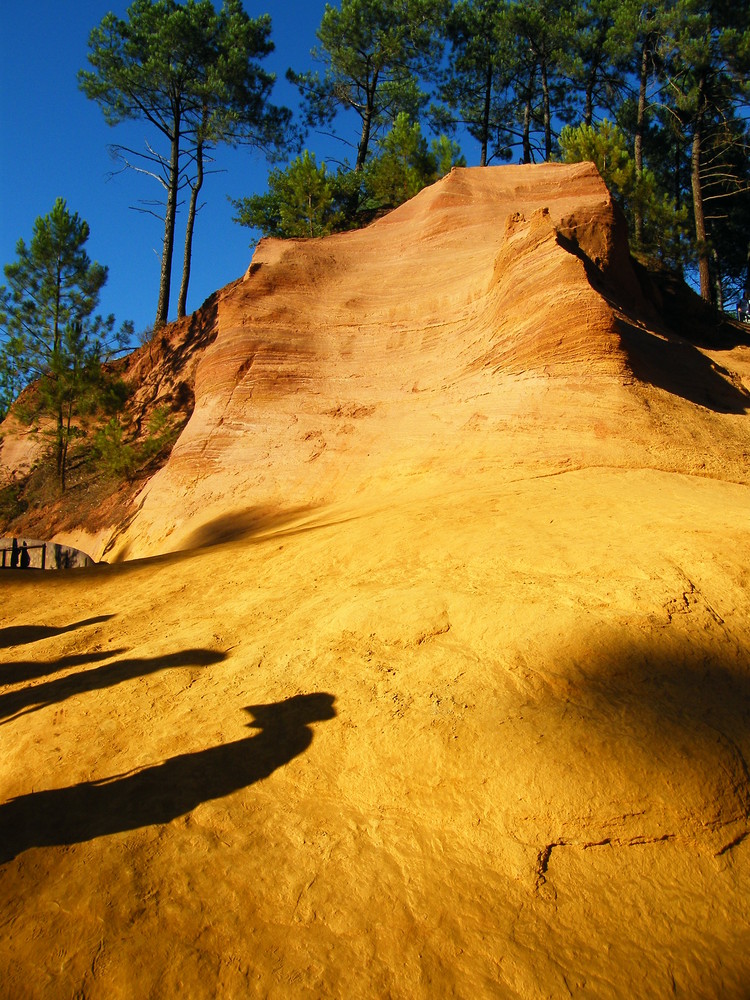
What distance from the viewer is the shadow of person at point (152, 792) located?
109 inches

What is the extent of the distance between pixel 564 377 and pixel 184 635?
6097 mm

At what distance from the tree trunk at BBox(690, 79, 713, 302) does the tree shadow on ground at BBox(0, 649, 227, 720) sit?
17.5 meters

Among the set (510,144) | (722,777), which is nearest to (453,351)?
(722,777)

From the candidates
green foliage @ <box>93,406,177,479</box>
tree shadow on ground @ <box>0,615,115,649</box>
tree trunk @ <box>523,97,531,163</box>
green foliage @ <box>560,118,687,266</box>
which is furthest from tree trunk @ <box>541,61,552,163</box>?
tree shadow on ground @ <box>0,615,115,649</box>

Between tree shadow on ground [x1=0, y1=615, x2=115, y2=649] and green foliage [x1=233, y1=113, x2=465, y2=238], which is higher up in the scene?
green foliage [x1=233, y1=113, x2=465, y2=238]

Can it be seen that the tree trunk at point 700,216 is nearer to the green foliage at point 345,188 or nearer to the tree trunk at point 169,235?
the green foliage at point 345,188

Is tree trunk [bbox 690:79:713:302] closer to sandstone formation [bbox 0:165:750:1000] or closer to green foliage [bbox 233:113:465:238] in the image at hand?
green foliage [bbox 233:113:465:238]

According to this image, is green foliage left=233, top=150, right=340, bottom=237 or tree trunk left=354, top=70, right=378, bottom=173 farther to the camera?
tree trunk left=354, top=70, right=378, bottom=173

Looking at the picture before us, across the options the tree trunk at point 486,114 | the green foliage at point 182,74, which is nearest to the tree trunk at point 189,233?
the green foliage at point 182,74

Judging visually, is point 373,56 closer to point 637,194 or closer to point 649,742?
point 637,194

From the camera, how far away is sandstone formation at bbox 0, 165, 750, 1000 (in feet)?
7.15

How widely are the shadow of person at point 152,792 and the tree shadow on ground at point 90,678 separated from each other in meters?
0.96

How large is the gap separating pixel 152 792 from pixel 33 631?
2.91m

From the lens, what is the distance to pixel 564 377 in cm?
863
